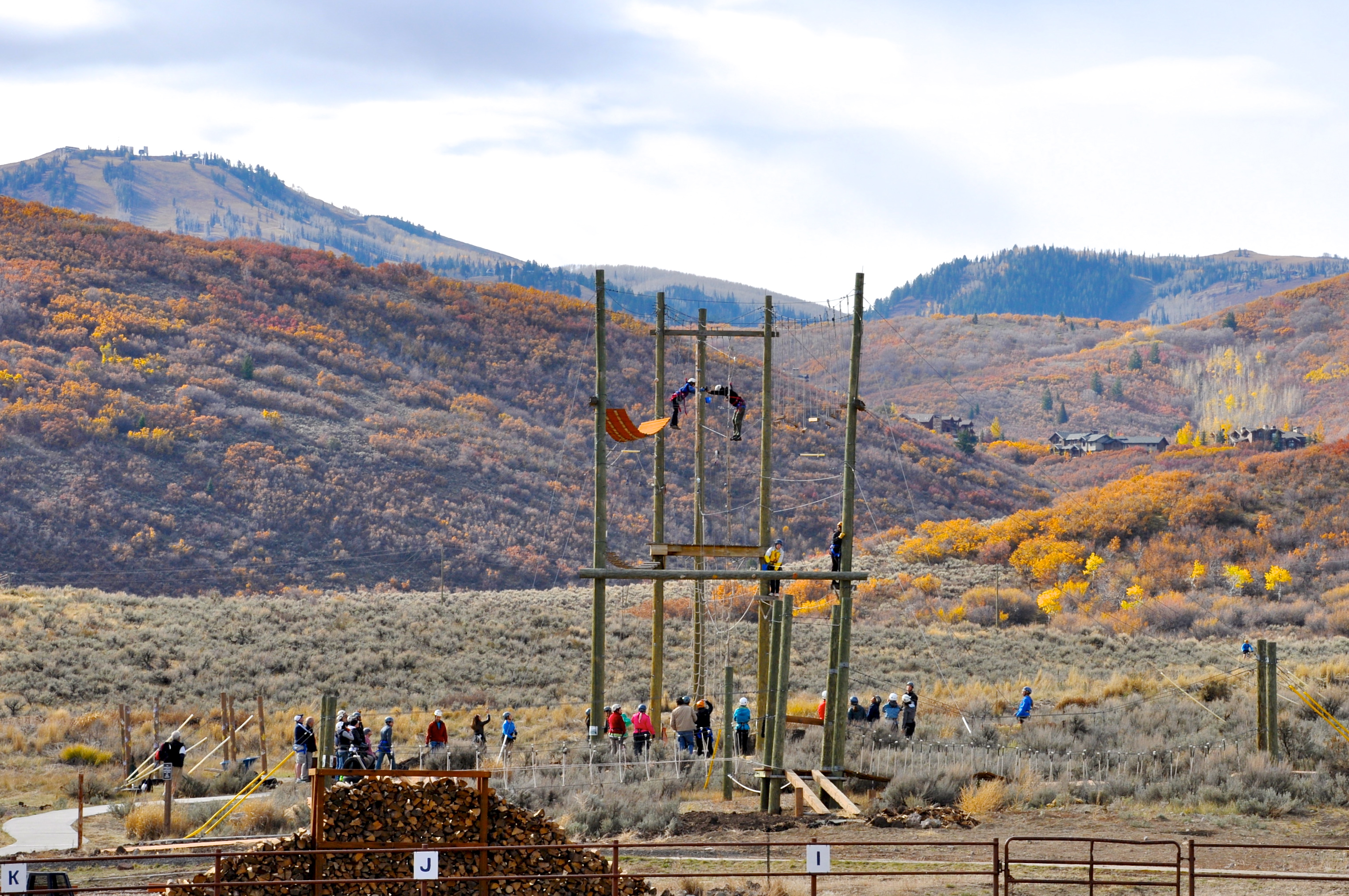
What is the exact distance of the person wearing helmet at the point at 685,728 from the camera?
21328 mm

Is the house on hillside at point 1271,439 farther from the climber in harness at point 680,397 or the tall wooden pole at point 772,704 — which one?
the tall wooden pole at point 772,704

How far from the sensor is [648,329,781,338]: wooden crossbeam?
20.5m

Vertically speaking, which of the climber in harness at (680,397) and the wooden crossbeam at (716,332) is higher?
the wooden crossbeam at (716,332)

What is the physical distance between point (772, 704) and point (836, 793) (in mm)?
1491

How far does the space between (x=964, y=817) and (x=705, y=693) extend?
8.17 m

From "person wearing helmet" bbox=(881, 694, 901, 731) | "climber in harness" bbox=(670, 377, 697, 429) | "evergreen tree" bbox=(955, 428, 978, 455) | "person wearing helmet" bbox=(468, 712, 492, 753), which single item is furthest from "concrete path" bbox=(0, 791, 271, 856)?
"evergreen tree" bbox=(955, 428, 978, 455)

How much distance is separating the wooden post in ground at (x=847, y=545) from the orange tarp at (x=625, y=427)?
2821mm

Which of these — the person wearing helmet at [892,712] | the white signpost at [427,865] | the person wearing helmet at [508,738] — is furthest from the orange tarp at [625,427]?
the white signpost at [427,865]

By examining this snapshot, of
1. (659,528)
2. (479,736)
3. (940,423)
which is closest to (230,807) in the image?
(479,736)

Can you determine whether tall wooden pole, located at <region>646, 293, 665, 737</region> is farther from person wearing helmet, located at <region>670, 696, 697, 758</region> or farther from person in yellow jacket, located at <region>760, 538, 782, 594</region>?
person in yellow jacket, located at <region>760, 538, 782, 594</region>

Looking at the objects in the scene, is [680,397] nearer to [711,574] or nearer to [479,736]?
[711,574]

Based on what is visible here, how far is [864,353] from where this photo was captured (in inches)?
7662

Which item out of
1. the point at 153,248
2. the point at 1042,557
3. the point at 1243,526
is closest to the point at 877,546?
the point at 1042,557

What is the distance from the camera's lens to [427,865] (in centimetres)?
1034
